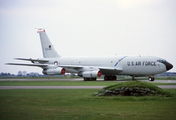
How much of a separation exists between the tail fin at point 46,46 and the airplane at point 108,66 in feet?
6.62

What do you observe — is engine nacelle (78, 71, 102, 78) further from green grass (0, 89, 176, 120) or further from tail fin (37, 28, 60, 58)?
green grass (0, 89, 176, 120)

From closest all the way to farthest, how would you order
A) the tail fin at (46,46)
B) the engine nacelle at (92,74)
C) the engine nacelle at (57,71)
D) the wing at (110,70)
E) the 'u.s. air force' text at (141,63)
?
1. the 'u.s. air force' text at (141,63)
2. the engine nacelle at (92,74)
3. the wing at (110,70)
4. the engine nacelle at (57,71)
5. the tail fin at (46,46)

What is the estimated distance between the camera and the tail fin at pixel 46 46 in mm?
63241

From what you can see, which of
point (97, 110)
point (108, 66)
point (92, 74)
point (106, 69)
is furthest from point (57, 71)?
point (97, 110)

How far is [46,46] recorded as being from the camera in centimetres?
6425

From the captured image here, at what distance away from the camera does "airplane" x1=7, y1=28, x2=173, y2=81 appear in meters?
48.5

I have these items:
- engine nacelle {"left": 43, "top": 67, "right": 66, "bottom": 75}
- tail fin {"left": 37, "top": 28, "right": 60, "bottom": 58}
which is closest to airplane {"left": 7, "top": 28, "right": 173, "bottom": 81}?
engine nacelle {"left": 43, "top": 67, "right": 66, "bottom": 75}

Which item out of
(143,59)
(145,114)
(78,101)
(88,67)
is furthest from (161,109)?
(88,67)

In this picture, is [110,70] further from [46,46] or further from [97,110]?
[97,110]

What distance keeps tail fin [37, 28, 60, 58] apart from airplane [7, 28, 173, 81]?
6.62 ft

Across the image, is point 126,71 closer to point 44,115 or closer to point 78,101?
point 78,101

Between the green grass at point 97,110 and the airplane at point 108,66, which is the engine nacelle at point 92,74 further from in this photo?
the green grass at point 97,110

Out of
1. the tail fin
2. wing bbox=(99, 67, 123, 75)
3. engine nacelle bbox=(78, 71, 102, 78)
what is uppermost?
the tail fin

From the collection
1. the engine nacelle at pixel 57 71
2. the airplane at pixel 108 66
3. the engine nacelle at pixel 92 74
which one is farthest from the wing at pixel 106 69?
the engine nacelle at pixel 92 74
